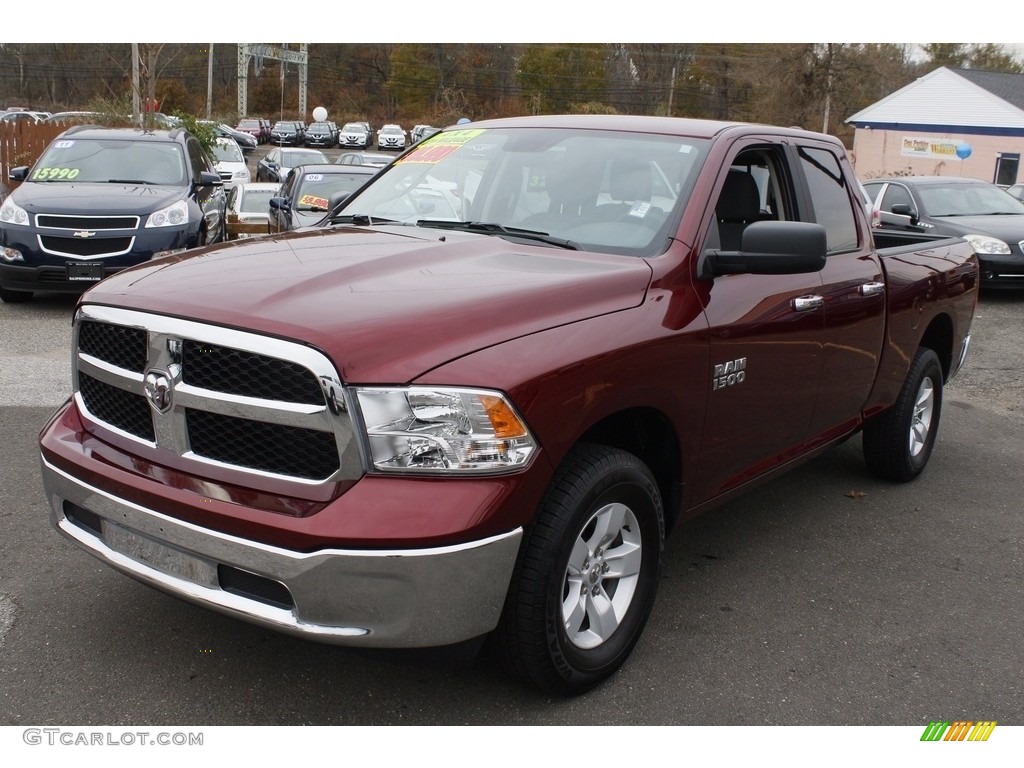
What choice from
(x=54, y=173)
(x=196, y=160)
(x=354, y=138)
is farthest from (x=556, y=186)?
(x=354, y=138)

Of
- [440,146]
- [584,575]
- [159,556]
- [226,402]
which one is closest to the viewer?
[226,402]

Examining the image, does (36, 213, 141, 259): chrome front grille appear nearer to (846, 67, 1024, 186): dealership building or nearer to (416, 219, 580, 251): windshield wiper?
(416, 219, 580, 251): windshield wiper

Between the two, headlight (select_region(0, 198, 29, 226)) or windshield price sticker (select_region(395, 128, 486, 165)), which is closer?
windshield price sticker (select_region(395, 128, 486, 165))

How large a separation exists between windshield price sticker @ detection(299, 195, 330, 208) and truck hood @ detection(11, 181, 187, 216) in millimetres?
1421

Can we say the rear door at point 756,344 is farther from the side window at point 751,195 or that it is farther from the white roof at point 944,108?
the white roof at point 944,108

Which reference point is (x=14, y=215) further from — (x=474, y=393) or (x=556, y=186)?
(x=474, y=393)

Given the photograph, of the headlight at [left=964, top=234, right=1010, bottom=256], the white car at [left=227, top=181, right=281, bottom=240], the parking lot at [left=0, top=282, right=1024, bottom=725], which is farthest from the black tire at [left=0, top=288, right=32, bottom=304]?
the headlight at [left=964, top=234, right=1010, bottom=256]

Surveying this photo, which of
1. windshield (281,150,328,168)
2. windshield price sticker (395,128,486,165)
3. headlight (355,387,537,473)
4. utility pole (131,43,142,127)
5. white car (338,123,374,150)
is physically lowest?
headlight (355,387,537,473)

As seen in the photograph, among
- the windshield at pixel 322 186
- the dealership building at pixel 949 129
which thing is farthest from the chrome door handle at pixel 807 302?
the dealership building at pixel 949 129

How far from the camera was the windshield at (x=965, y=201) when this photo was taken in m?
13.8

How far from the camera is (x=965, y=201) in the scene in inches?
551

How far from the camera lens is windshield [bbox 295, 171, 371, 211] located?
11.5 meters
